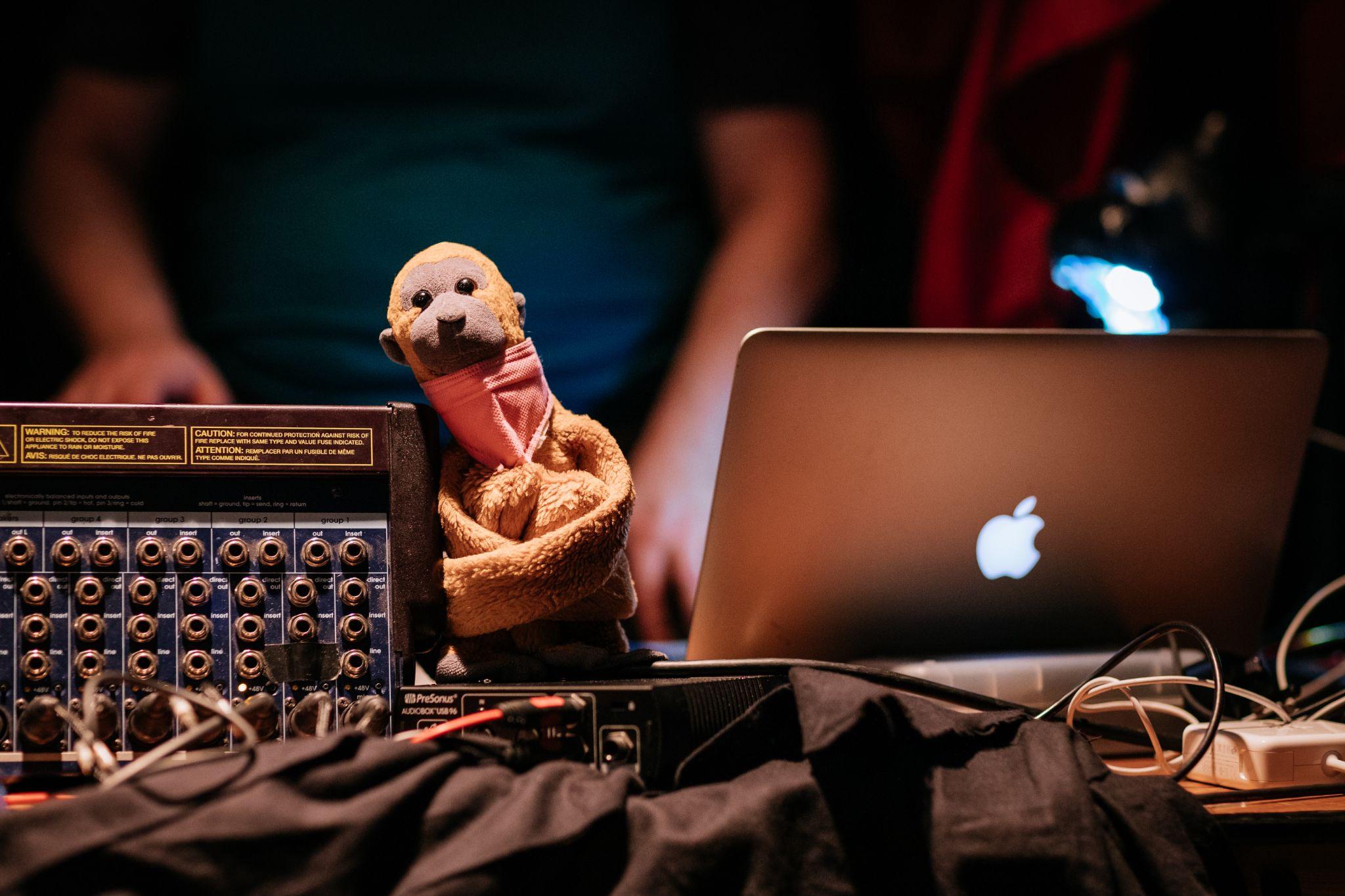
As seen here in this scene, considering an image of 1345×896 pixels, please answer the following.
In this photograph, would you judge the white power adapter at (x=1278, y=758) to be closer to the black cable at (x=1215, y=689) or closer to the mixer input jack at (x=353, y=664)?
the black cable at (x=1215, y=689)

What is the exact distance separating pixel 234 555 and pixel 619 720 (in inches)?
12.2

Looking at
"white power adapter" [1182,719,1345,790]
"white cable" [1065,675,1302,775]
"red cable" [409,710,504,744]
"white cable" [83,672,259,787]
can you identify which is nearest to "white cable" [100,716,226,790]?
"white cable" [83,672,259,787]

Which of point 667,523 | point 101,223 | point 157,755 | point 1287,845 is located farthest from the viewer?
point 667,523

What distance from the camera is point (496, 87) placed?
4.20ft

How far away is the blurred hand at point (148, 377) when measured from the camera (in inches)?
47.5

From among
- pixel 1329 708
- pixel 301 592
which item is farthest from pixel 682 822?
pixel 1329 708

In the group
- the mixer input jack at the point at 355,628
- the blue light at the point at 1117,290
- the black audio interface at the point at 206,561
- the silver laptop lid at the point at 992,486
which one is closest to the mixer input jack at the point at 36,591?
the black audio interface at the point at 206,561

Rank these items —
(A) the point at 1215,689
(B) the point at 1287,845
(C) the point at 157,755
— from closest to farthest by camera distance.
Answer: (C) the point at 157,755 < (B) the point at 1287,845 < (A) the point at 1215,689

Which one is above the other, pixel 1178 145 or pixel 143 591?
pixel 1178 145

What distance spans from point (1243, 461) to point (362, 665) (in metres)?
0.78

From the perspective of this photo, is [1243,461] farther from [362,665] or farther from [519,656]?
[362,665]

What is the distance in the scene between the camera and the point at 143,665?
2.01 feet

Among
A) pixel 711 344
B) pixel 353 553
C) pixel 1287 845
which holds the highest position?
pixel 711 344

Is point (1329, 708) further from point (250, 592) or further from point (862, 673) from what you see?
point (250, 592)
